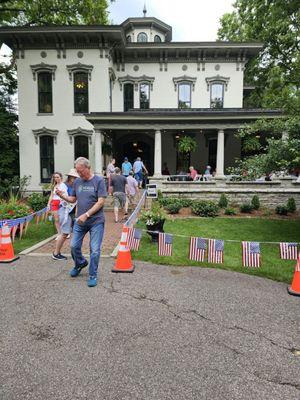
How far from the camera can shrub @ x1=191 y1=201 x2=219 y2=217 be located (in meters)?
12.5

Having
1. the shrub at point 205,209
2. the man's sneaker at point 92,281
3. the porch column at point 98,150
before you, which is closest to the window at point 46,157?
Result: the porch column at point 98,150

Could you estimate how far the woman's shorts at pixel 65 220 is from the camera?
6516 millimetres

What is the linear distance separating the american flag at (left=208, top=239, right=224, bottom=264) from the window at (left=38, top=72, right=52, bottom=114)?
56.8 feet

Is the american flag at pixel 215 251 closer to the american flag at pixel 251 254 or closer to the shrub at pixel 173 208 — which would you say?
the american flag at pixel 251 254

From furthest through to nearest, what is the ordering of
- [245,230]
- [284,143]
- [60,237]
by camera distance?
1. [245,230]
2. [284,143]
3. [60,237]

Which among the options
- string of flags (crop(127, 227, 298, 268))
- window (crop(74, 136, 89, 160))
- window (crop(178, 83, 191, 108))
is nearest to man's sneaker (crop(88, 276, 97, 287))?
string of flags (crop(127, 227, 298, 268))

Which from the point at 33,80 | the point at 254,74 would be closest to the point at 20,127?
the point at 33,80

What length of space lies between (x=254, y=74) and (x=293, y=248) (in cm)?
2609

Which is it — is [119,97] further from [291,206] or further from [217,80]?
[291,206]

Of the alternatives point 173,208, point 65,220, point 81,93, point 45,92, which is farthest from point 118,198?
point 45,92

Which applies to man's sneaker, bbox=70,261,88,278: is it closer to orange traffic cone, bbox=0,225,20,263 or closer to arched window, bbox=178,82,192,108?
orange traffic cone, bbox=0,225,20,263

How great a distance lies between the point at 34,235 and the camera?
30.2 ft

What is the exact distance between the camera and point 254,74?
27.9 meters

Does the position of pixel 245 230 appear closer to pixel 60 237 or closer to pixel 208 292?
pixel 208 292
